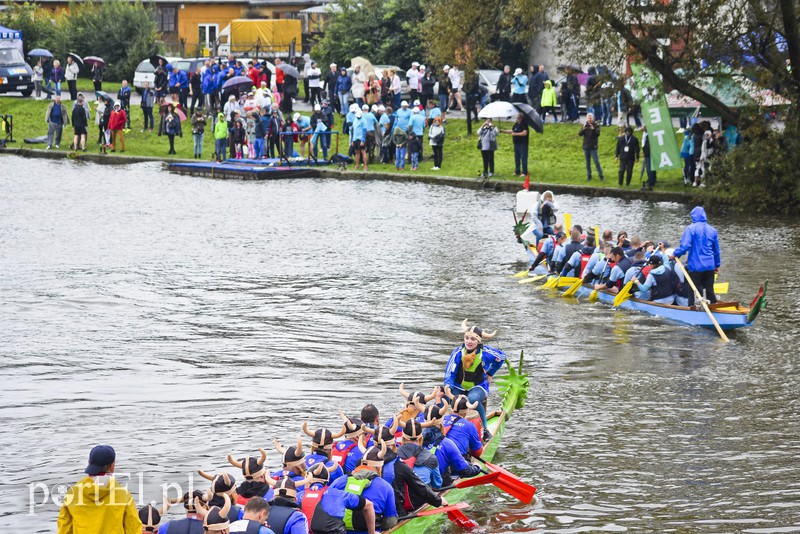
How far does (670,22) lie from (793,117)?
421 centimetres

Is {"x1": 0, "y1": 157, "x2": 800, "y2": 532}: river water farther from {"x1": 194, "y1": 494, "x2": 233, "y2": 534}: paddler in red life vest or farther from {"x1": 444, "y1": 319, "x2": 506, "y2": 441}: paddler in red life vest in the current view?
{"x1": 194, "y1": 494, "x2": 233, "y2": 534}: paddler in red life vest

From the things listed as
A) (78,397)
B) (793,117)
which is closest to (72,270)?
(78,397)

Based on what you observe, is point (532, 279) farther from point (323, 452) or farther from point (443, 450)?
point (323, 452)

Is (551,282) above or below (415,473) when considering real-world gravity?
above

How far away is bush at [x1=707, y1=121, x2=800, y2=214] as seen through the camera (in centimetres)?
3253

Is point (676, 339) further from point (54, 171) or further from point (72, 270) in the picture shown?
point (54, 171)

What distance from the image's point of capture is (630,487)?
13977mm

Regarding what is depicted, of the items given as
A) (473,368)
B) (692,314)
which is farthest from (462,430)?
(692,314)

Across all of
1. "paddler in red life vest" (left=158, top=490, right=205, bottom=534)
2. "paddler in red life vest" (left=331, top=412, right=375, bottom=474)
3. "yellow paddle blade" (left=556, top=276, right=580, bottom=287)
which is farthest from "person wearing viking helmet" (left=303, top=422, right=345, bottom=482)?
"yellow paddle blade" (left=556, top=276, right=580, bottom=287)

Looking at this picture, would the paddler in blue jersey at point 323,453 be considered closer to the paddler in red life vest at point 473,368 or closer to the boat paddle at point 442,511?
the boat paddle at point 442,511

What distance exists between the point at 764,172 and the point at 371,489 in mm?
24248

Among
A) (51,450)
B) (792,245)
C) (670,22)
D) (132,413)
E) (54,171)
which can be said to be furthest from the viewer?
(54,171)

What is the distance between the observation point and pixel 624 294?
22922 millimetres

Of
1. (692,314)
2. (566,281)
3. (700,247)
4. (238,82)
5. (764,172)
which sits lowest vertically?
(692,314)
